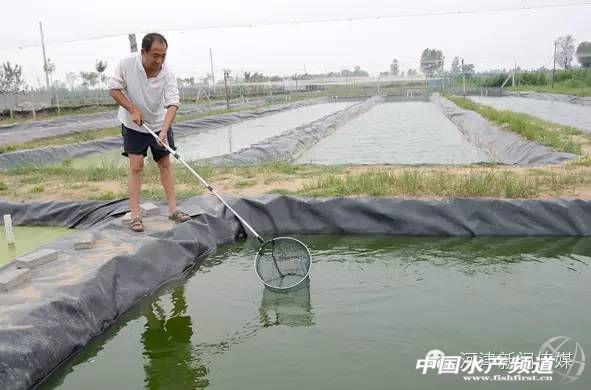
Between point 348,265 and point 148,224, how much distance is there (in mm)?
1774

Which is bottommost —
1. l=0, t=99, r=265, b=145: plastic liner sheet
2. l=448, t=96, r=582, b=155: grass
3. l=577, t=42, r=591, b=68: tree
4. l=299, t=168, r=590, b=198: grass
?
l=299, t=168, r=590, b=198: grass

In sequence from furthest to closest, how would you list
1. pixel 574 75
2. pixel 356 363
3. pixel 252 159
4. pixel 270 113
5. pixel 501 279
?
1. pixel 574 75
2. pixel 270 113
3. pixel 252 159
4. pixel 501 279
5. pixel 356 363

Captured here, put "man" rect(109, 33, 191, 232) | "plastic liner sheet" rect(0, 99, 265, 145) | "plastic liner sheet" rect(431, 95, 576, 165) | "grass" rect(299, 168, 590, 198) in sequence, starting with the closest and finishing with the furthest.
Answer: "man" rect(109, 33, 191, 232) < "grass" rect(299, 168, 590, 198) < "plastic liner sheet" rect(431, 95, 576, 165) < "plastic liner sheet" rect(0, 99, 265, 145)

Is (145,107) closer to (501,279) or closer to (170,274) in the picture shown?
(170,274)

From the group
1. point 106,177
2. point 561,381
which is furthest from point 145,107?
point 561,381

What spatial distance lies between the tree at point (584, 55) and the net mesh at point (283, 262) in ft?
156

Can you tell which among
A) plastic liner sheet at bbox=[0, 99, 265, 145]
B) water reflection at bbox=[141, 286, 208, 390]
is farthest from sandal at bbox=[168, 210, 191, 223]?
plastic liner sheet at bbox=[0, 99, 265, 145]

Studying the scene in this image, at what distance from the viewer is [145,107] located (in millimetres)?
4234

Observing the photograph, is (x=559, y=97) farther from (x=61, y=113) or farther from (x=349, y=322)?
(x=349, y=322)

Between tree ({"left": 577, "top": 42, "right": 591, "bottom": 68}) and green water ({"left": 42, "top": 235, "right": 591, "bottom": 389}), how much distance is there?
154ft

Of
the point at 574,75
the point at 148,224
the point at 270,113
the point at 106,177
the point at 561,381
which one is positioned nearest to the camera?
the point at 561,381

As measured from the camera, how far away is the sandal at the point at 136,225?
4313 mm

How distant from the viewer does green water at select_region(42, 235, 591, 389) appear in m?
2.69

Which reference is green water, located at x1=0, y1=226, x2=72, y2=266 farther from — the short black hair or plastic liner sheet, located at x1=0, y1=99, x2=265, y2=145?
plastic liner sheet, located at x1=0, y1=99, x2=265, y2=145
